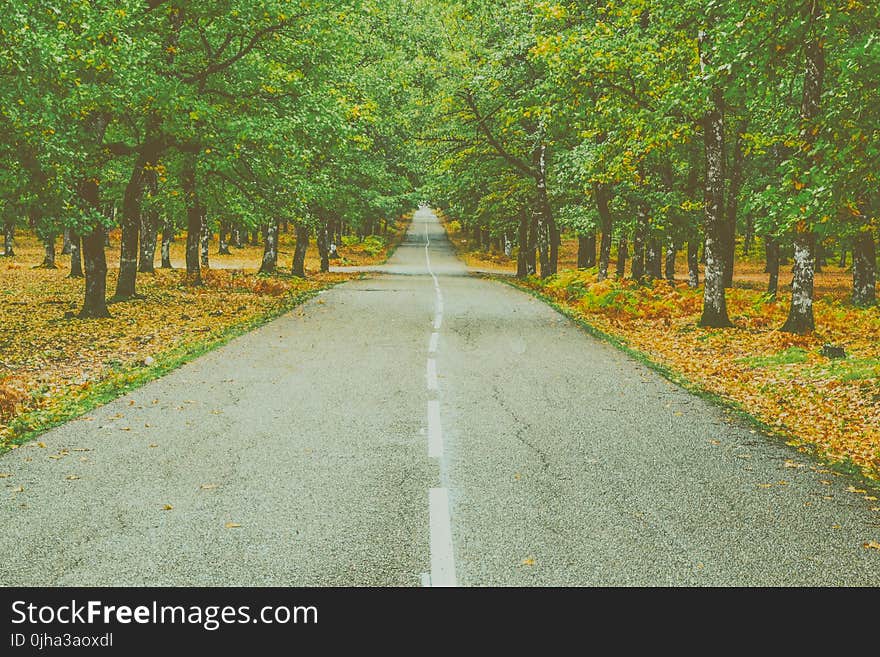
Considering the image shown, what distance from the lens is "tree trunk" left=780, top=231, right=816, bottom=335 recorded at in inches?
610

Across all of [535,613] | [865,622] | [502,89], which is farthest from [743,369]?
[502,89]

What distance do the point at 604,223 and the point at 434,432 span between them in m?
23.4

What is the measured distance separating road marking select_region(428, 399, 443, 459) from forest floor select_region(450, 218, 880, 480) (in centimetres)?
410

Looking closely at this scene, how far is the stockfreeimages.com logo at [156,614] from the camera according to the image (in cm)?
416

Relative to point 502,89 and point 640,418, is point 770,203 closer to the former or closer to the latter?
point 640,418

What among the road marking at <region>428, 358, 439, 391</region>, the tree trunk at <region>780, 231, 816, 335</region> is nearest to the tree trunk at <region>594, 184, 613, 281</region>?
the tree trunk at <region>780, 231, 816, 335</region>

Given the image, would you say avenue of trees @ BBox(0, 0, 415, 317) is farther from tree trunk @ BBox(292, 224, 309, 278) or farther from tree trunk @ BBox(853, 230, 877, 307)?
tree trunk @ BBox(853, 230, 877, 307)

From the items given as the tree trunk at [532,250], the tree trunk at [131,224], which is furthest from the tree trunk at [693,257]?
the tree trunk at [131,224]

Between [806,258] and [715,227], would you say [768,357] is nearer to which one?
[806,258]

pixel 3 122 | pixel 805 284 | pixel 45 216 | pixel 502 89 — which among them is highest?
pixel 502 89

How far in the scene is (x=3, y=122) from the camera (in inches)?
445

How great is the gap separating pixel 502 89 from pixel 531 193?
265 inches

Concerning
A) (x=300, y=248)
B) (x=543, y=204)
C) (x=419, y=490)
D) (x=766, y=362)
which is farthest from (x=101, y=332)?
(x=543, y=204)

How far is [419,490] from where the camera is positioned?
20.9 feet
